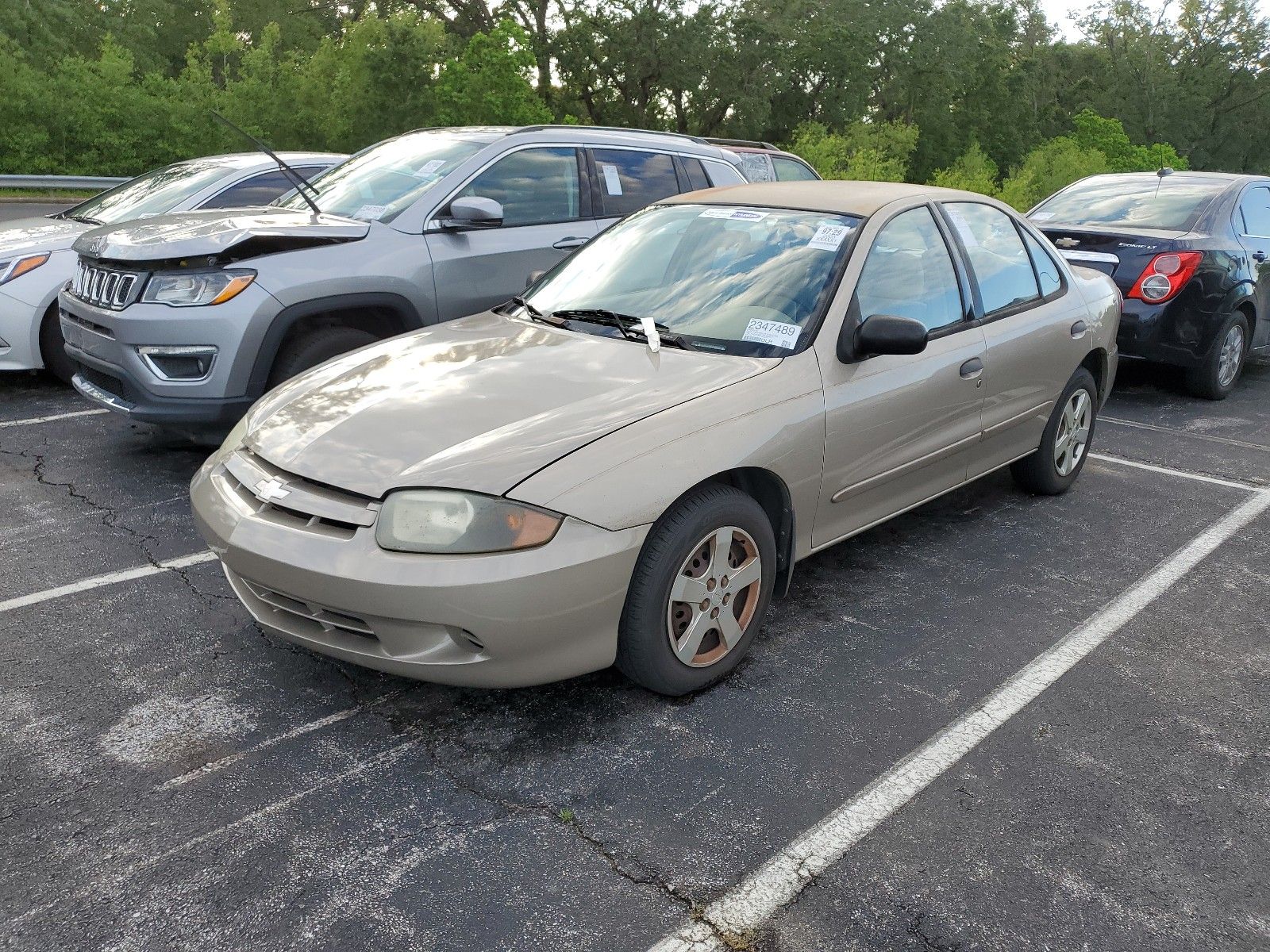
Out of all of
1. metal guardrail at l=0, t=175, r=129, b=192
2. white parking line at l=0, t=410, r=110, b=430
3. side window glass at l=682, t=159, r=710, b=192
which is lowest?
white parking line at l=0, t=410, r=110, b=430

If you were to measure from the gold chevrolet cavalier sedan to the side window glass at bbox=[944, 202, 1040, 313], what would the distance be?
0.06 feet

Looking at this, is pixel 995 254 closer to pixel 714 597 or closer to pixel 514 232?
pixel 714 597

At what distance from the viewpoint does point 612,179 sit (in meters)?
6.50

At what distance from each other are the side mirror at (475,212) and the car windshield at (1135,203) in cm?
492

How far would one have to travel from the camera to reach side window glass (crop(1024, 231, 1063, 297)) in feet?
16.6

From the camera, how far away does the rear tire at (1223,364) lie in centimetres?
778

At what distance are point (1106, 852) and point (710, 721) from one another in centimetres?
114

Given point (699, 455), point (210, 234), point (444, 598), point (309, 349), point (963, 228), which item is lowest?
point (444, 598)

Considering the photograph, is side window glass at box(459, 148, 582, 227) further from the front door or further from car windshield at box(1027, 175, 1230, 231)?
car windshield at box(1027, 175, 1230, 231)

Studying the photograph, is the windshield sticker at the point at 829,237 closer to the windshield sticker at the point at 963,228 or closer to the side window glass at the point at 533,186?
the windshield sticker at the point at 963,228

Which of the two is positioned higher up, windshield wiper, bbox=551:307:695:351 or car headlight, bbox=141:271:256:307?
windshield wiper, bbox=551:307:695:351

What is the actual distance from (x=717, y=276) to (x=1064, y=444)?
7.81 ft

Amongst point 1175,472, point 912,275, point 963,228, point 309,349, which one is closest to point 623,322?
point 912,275

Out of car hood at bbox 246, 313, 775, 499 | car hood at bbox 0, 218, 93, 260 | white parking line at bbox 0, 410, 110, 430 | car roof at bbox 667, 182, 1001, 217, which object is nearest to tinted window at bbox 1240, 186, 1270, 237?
car roof at bbox 667, 182, 1001, 217
